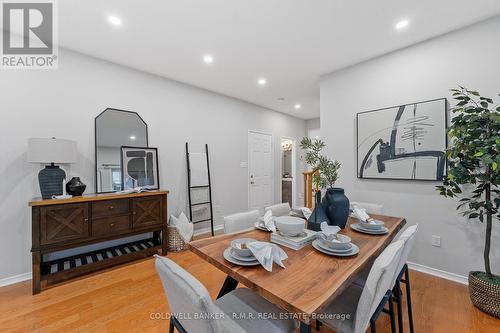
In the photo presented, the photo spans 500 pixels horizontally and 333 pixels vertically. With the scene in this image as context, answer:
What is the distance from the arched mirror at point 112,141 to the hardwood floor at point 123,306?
1.13 meters

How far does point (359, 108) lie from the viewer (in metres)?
3.06

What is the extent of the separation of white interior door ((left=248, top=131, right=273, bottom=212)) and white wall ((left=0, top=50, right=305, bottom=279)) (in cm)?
20

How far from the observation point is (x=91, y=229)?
8.16 ft

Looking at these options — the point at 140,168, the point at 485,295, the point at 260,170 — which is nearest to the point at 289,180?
the point at 260,170

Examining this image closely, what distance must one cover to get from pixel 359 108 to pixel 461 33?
1.19 metres

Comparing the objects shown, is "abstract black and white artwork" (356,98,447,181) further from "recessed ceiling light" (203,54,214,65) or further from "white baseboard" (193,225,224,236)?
"white baseboard" (193,225,224,236)

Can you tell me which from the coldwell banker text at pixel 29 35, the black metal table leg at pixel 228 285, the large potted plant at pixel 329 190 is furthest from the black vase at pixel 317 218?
the coldwell banker text at pixel 29 35

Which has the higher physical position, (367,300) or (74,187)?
(74,187)

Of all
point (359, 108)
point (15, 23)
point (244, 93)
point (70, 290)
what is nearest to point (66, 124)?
point (15, 23)

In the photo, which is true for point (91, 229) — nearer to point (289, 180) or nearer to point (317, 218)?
point (317, 218)

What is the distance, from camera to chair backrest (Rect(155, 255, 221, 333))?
816 mm

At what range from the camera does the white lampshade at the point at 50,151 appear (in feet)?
7.25

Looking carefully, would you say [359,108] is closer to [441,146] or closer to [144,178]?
[441,146]

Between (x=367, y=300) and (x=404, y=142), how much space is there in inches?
90.7
